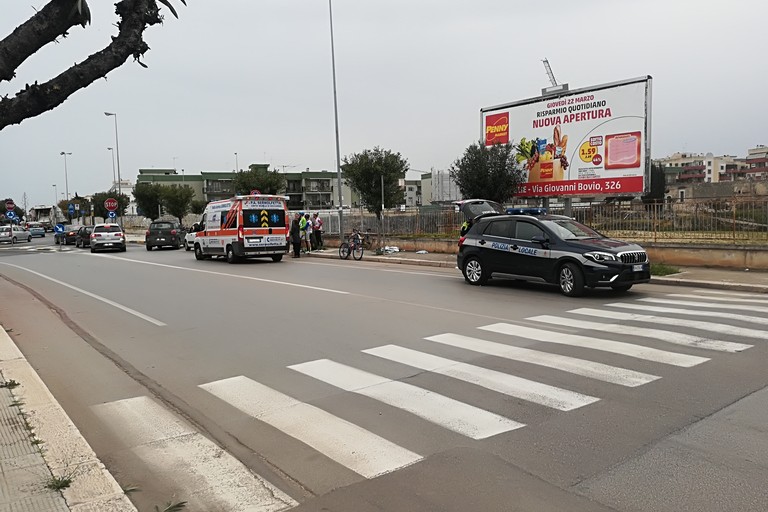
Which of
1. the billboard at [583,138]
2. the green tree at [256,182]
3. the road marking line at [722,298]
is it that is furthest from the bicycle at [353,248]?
the green tree at [256,182]

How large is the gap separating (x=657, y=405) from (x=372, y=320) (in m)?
5.40

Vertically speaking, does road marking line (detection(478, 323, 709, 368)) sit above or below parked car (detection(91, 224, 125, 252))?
below

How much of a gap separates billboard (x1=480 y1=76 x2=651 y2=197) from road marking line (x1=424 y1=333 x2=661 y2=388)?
1464 cm

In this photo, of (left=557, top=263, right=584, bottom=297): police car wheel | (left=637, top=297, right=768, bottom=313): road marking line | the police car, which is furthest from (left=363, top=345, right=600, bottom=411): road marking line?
(left=637, top=297, right=768, bottom=313): road marking line

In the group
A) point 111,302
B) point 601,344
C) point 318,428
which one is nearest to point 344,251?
point 111,302

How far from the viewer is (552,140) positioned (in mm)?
22578

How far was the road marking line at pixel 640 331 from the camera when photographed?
7.57 m

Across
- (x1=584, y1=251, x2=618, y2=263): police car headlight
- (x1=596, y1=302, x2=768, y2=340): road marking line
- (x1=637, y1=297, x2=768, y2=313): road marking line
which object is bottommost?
(x1=637, y1=297, x2=768, y2=313): road marking line

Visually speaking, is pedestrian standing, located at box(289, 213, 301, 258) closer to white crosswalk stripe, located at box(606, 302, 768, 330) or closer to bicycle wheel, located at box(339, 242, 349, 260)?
bicycle wheel, located at box(339, 242, 349, 260)

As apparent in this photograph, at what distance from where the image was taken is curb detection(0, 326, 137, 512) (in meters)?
3.76

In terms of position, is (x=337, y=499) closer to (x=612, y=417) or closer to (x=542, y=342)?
(x=612, y=417)

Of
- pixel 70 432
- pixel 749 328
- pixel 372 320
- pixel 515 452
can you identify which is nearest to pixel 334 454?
pixel 515 452

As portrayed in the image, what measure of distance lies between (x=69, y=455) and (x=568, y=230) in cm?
1104

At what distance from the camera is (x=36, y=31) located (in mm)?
4992
